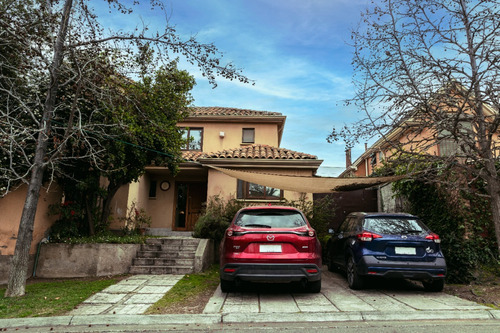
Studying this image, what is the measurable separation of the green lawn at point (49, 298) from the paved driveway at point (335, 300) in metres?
2.39

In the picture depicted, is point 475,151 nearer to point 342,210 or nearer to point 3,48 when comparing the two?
point 342,210

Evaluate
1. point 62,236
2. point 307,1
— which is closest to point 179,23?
point 307,1

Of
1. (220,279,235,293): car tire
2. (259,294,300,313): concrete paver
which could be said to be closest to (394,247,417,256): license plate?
(259,294,300,313): concrete paver

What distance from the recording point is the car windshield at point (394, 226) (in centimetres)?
601

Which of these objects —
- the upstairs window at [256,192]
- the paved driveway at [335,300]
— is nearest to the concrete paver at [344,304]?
the paved driveway at [335,300]

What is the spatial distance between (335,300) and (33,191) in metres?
6.00

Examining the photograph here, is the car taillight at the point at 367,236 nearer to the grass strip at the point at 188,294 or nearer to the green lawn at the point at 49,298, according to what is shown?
the grass strip at the point at 188,294

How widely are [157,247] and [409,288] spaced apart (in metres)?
6.50

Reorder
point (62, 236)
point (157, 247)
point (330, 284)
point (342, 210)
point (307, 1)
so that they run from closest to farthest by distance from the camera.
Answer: point (330, 284) → point (307, 1) → point (62, 236) → point (157, 247) → point (342, 210)

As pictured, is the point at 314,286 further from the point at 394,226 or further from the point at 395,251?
the point at 394,226

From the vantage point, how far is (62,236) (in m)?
8.38

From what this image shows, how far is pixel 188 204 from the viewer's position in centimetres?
1486

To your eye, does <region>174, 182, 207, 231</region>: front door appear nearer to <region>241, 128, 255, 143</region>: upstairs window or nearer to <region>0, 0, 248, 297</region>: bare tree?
<region>241, 128, 255, 143</region>: upstairs window

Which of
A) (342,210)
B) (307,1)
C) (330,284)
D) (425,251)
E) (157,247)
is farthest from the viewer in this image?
(342,210)
